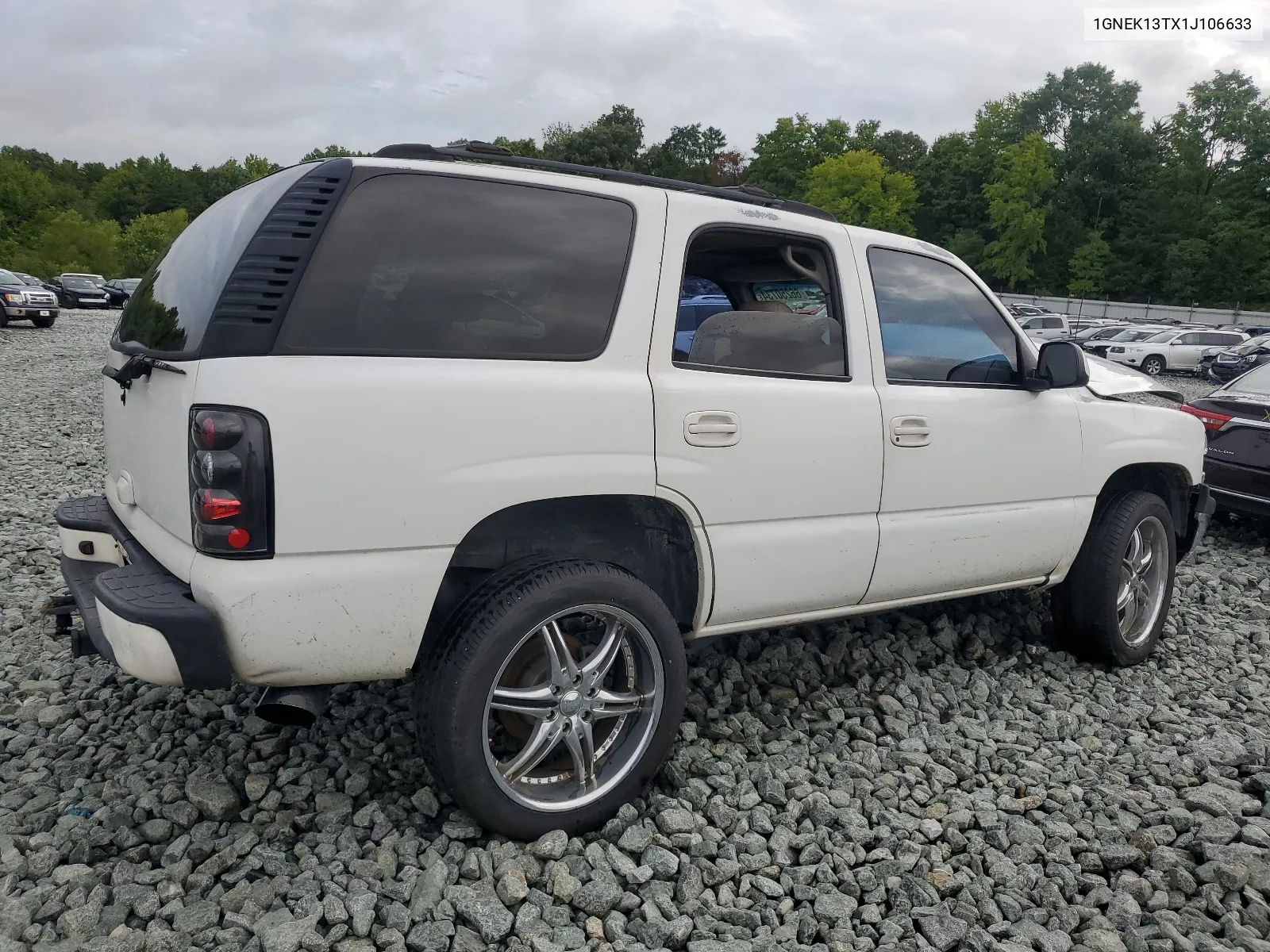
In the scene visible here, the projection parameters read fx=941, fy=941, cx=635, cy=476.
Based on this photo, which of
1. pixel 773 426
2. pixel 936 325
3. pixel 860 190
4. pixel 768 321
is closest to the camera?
pixel 773 426

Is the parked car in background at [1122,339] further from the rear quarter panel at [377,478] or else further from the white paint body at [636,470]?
the rear quarter panel at [377,478]

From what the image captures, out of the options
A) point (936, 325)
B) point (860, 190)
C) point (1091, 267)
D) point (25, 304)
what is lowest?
point (25, 304)

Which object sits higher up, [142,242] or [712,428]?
[142,242]

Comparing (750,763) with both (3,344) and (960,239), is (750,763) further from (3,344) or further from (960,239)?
(960,239)

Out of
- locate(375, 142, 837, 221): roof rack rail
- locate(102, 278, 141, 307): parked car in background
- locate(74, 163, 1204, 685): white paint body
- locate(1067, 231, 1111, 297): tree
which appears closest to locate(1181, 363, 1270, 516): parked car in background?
locate(74, 163, 1204, 685): white paint body

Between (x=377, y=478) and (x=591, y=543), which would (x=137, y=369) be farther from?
(x=591, y=543)

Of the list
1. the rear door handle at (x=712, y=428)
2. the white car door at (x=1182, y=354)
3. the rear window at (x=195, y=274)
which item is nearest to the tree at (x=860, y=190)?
the white car door at (x=1182, y=354)

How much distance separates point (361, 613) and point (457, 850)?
0.80m

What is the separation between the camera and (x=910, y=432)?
11.3 ft

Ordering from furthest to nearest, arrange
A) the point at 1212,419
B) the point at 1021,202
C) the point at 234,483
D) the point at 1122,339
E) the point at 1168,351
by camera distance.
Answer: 1. the point at 1021,202
2. the point at 1122,339
3. the point at 1168,351
4. the point at 1212,419
5. the point at 234,483

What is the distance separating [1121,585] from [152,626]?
4033 mm

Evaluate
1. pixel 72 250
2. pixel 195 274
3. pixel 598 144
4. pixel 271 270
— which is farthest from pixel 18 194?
pixel 271 270

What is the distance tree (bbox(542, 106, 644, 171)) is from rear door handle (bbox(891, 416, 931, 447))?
7803 centimetres

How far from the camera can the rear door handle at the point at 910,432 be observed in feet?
11.2
